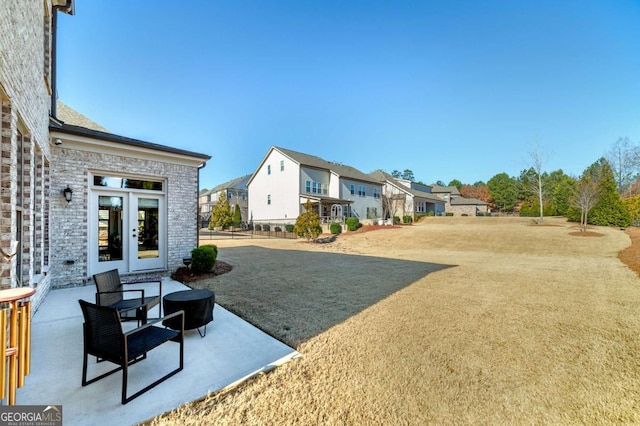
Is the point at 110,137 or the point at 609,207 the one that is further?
the point at 609,207

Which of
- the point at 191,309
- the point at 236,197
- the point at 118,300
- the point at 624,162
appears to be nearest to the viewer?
the point at 191,309

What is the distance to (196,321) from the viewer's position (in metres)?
4.07

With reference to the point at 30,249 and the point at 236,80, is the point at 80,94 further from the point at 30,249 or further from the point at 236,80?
the point at 30,249

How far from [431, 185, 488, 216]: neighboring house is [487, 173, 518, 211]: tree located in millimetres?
11527

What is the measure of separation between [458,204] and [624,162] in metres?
22.7

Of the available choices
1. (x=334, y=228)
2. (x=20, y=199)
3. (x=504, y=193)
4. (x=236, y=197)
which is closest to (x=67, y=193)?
(x=20, y=199)

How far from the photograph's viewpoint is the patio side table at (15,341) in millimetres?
1934

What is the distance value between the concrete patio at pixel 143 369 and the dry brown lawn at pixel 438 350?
0.79 feet

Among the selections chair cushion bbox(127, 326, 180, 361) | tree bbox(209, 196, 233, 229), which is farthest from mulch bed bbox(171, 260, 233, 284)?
tree bbox(209, 196, 233, 229)

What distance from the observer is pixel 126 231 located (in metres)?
7.40

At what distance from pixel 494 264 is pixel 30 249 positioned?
45.8ft

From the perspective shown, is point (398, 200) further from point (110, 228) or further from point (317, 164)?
point (110, 228)

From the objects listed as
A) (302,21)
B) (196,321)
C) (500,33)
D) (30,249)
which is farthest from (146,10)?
(500,33)

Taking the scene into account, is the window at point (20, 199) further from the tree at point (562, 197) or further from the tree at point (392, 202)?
the tree at point (562, 197)
